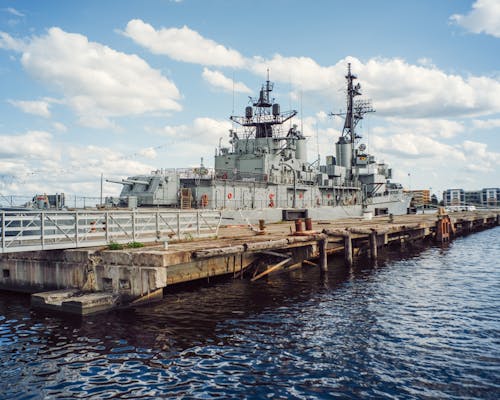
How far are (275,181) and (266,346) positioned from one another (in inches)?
1400

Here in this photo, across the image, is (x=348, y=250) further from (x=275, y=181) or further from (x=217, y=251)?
(x=275, y=181)

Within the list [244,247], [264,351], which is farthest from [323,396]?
[244,247]

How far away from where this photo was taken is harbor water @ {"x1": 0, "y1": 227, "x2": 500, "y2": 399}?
975 centimetres

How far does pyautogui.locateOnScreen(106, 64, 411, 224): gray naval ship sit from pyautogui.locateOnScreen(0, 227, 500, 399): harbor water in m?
11.6

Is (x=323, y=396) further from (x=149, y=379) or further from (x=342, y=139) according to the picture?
(x=342, y=139)

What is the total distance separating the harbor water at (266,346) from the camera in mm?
9750

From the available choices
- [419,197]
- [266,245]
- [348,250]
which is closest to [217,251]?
[266,245]

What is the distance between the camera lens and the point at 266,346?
12273mm

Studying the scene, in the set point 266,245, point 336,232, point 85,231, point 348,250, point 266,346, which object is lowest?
point 266,346

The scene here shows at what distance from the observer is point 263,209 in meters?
40.5

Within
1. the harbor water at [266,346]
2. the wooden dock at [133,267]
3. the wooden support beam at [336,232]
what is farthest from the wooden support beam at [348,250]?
the harbor water at [266,346]

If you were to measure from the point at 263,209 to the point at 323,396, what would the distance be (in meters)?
31.5

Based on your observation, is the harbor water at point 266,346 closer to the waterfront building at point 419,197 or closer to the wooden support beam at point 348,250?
the wooden support beam at point 348,250

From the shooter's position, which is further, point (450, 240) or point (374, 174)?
point (374, 174)
